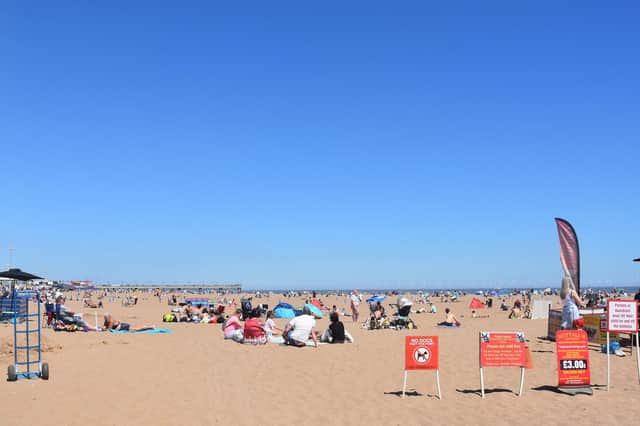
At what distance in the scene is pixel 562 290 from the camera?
1185 cm

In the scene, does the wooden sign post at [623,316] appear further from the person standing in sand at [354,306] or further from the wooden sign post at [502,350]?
the person standing in sand at [354,306]

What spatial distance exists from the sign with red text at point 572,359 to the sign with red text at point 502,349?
1.95 feet

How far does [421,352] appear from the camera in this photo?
848cm

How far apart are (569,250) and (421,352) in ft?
29.1

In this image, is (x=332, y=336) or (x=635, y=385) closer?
(x=635, y=385)

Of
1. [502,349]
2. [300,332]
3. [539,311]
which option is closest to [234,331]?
[300,332]

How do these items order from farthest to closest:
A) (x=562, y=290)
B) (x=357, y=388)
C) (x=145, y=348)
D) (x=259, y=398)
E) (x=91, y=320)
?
(x=91, y=320), (x=145, y=348), (x=562, y=290), (x=357, y=388), (x=259, y=398)

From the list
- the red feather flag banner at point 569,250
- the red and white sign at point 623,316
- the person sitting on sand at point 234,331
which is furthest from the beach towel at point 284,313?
the red and white sign at point 623,316

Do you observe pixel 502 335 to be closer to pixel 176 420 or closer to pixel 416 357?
pixel 416 357

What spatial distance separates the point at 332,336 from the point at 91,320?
1120 cm

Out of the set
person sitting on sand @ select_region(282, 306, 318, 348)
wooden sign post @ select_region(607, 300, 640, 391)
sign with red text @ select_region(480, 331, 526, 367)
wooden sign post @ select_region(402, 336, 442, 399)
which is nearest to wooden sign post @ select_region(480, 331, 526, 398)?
sign with red text @ select_region(480, 331, 526, 367)

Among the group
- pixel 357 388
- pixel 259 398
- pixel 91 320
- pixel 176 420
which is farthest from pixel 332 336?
pixel 91 320

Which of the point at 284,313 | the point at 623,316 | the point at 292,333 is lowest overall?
the point at 284,313

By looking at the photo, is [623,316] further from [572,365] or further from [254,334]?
[254,334]
